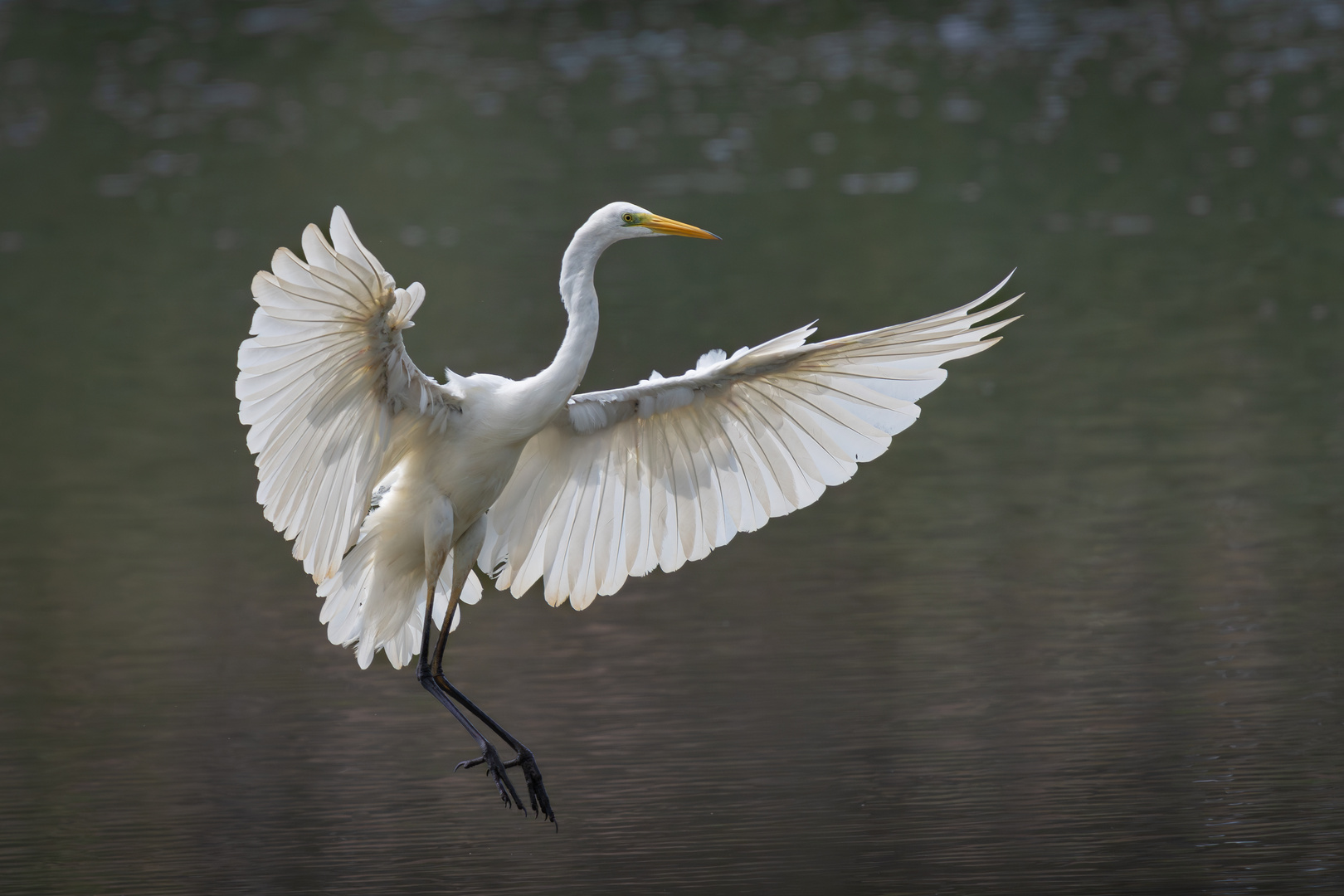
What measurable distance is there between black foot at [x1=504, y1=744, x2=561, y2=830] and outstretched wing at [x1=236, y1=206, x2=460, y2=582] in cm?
105

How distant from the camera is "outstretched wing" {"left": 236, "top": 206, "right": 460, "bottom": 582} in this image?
6547mm

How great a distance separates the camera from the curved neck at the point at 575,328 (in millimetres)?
7578

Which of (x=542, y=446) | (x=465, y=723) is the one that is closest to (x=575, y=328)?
(x=542, y=446)

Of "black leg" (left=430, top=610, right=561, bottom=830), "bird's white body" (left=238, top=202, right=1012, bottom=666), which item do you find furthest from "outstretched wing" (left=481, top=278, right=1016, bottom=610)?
"black leg" (left=430, top=610, right=561, bottom=830)

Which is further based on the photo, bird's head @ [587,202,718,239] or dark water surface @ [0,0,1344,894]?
bird's head @ [587,202,718,239]

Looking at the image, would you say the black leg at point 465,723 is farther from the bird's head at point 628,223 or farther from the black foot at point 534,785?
the bird's head at point 628,223

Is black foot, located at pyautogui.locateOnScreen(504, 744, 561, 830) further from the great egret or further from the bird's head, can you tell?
the bird's head

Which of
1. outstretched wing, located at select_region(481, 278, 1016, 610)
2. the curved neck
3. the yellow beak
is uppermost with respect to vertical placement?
the yellow beak

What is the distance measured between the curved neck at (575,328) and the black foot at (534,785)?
135 centimetres

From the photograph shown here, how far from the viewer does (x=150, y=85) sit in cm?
3559

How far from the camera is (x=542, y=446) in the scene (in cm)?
838

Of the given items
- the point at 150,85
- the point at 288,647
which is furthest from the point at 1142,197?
the point at 150,85

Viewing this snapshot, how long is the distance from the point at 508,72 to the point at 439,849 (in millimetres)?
28666

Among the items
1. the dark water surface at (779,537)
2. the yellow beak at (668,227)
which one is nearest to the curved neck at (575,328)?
the yellow beak at (668,227)
